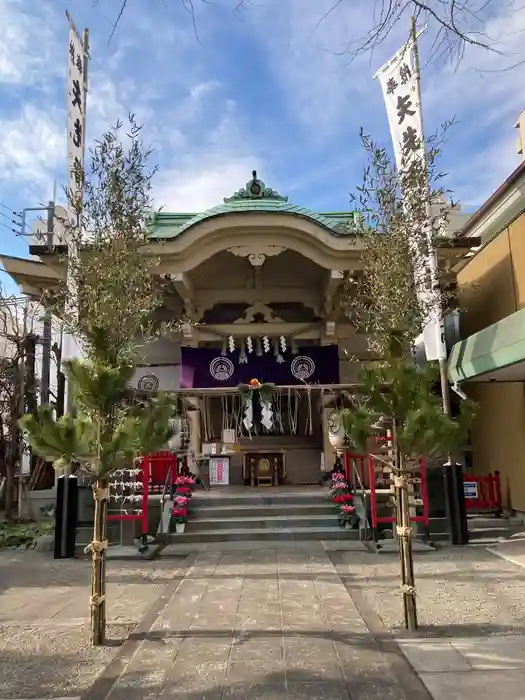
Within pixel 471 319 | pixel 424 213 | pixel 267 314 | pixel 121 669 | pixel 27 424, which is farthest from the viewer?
pixel 267 314

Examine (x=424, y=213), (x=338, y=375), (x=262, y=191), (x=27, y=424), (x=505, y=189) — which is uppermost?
(x=262, y=191)

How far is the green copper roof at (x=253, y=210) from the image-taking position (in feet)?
36.9

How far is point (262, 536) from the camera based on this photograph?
30.1ft

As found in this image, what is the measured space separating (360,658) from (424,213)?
6.52 meters

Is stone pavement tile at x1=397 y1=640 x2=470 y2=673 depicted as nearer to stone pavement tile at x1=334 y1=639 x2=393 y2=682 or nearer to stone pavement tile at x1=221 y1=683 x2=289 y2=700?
stone pavement tile at x1=334 y1=639 x2=393 y2=682

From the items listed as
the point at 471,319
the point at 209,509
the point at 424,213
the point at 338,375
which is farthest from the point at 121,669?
the point at 471,319

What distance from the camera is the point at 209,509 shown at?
9945 millimetres

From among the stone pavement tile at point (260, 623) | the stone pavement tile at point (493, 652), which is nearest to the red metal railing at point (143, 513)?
the stone pavement tile at point (260, 623)

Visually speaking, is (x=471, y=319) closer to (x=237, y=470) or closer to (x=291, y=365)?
(x=291, y=365)

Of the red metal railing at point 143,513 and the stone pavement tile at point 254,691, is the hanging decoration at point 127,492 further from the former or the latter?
the stone pavement tile at point 254,691

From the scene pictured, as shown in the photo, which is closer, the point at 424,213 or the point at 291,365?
the point at 424,213

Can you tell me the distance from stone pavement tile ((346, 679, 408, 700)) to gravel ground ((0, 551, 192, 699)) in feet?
5.94

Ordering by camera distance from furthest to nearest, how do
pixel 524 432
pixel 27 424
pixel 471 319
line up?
1. pixel 471 319
2. pixel 524 432
3. pixel 27 424

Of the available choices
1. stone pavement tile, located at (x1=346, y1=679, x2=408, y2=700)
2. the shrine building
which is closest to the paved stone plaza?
stone pavement tile, located at (x1=346, y1=679, x2=408, y2=700)
